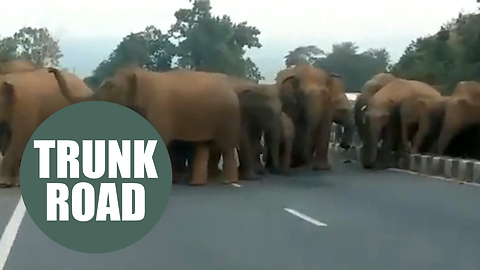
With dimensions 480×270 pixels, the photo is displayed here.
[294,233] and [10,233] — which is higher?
[294,233]

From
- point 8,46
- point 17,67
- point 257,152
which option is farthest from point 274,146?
point 8,46

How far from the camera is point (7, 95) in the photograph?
21172 millimetres

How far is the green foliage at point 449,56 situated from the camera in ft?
133

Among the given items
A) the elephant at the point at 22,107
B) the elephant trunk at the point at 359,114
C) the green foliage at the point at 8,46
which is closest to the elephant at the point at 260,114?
the elephant at the point at 22,107

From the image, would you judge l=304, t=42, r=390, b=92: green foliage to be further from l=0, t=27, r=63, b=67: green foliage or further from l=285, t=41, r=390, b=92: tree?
l=0, t=27, r=63, b=67: green foliage

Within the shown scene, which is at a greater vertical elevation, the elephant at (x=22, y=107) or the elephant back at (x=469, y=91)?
the elephant back at (x=469, y=91)

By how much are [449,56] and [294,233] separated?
34384mm

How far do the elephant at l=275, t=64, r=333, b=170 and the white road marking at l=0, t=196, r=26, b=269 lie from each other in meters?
11.8

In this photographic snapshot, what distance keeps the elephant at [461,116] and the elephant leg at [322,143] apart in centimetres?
305

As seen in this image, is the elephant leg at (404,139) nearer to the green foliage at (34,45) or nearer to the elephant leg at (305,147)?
the elephant leg at (305,147)

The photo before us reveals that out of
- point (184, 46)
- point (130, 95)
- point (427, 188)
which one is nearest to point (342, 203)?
point (427, 188)

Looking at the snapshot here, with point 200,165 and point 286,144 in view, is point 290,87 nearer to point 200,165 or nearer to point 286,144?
point 286,144

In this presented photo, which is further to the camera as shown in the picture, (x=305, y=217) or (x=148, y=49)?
(x=148, y=49)

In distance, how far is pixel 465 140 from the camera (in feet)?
93.7
